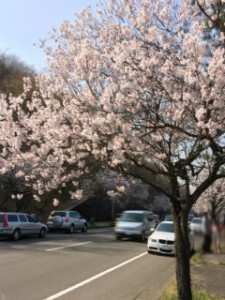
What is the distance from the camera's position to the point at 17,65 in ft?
164

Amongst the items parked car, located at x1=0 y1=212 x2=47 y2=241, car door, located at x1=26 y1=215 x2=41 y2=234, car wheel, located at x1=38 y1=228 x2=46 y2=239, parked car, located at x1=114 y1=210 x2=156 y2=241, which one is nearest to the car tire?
car wheel, located at x1=38 y1=228 x2=46 y2=239

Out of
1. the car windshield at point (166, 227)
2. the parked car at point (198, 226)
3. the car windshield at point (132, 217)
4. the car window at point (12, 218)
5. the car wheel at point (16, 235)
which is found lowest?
the parked car at point (198, 226)

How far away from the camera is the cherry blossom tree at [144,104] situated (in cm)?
639

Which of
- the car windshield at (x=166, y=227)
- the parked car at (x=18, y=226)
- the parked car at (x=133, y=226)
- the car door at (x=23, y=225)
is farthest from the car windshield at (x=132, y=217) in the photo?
the car door at (x=23, y=225)

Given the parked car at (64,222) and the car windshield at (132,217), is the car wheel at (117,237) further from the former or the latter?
the parked car at (64,222)

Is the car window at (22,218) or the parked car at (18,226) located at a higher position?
the car window at (22,218)

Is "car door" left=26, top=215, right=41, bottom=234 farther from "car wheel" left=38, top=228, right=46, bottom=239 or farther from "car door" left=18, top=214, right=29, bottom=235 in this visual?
"car wheel" left=38, top=228, right=46, bottom=239

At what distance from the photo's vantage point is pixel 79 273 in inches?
487

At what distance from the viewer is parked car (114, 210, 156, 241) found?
24.5m

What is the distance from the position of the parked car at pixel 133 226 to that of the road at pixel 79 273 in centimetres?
534

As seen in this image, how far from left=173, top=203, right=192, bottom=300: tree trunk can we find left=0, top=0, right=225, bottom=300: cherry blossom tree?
2 centimetres

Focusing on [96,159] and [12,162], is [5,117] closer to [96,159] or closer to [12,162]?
[12,162]

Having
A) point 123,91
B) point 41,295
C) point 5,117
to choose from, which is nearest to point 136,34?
point 123,91

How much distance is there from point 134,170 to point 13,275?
17.9ft
